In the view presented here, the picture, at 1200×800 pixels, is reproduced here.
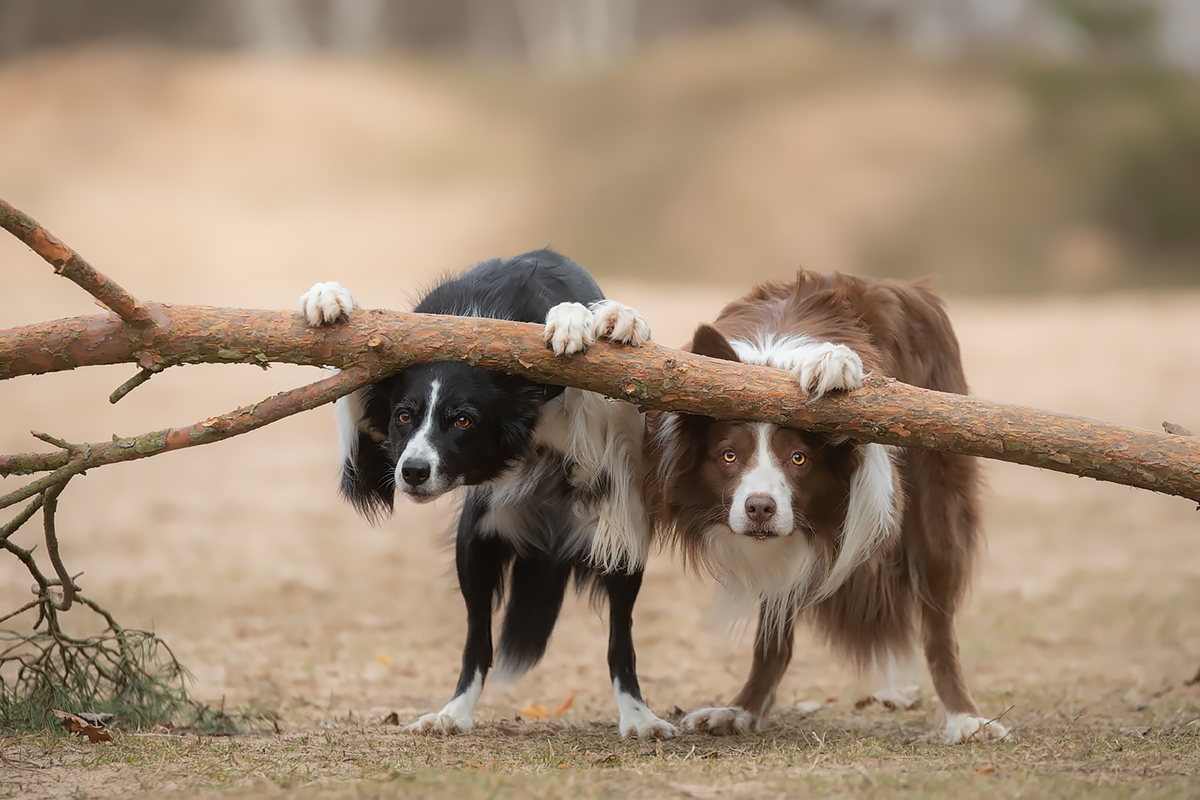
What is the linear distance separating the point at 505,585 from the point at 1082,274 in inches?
866

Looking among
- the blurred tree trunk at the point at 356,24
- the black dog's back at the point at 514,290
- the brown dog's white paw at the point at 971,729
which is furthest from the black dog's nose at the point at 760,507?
the blurred tree trunk at the point at 356,24

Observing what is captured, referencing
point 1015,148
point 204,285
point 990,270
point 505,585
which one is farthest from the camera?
point 1015,148

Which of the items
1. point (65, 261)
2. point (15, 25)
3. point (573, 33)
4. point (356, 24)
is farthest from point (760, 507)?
point (15, 25)

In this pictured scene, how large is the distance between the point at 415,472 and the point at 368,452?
0.65 meters

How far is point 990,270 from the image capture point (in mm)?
23531

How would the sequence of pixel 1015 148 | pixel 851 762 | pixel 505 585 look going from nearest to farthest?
1. pixel 851 762
2. pixel 505 585
3. pixel 1015 148

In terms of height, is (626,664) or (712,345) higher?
(712,345)

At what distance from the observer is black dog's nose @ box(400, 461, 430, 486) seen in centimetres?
382

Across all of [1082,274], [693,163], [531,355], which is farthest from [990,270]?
[531,355]

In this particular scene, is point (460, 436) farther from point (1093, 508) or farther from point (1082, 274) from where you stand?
point (1082, 274)

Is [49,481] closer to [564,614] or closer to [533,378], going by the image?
[533,378]

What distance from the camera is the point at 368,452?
14.5ft

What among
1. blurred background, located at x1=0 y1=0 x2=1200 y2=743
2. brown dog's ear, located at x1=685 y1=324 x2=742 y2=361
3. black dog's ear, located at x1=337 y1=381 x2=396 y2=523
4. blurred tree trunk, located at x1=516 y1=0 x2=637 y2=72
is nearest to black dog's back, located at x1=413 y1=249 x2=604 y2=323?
black dog's ear, located at x1=337 y1=381 x2=396 y2=523

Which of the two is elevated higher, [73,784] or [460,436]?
[460,436]
